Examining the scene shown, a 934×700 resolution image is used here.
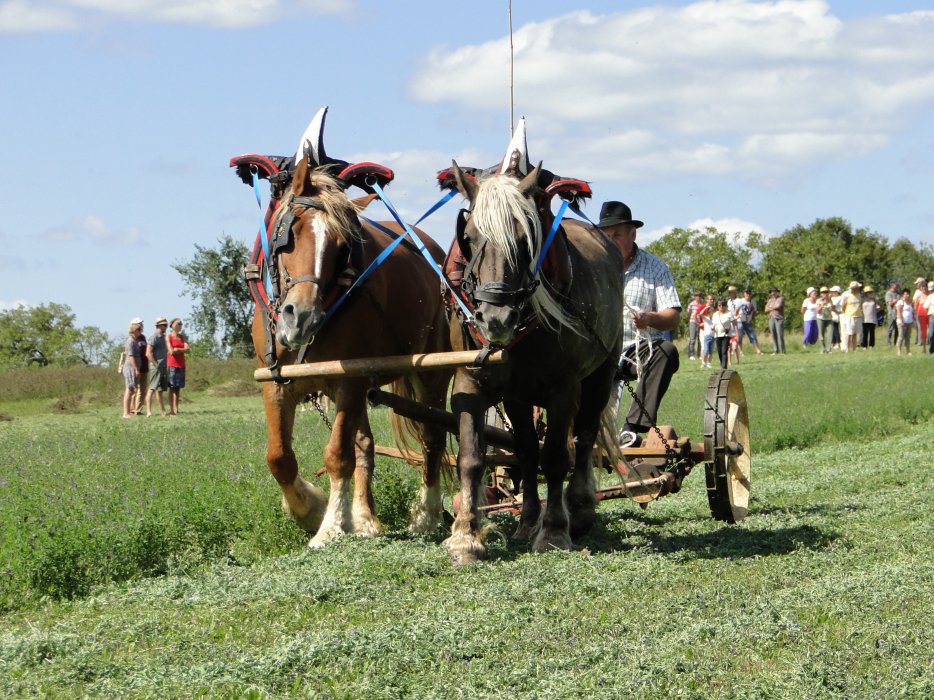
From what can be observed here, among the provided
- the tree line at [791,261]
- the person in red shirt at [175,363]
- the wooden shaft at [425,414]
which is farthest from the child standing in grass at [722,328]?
the tree line at [791,261]

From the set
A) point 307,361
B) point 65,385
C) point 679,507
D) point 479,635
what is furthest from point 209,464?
point 65,385

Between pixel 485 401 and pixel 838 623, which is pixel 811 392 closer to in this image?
pixel 485 401

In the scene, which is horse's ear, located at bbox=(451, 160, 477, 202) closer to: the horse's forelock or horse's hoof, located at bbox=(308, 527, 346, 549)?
the horse's forelock

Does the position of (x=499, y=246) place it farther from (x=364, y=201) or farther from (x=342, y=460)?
(x=364, y=201)

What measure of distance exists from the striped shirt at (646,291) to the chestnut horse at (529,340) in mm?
1034

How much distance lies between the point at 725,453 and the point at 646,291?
1.64 metres

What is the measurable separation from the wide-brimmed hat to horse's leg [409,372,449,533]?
1.74 metres

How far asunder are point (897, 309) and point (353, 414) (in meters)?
24.8

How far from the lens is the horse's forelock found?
243 inches

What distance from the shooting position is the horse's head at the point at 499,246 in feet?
19.7

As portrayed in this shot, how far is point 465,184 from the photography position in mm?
6461

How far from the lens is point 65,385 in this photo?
32.2m

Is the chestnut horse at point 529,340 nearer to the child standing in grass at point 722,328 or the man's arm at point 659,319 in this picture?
the man's arm at point 659,319

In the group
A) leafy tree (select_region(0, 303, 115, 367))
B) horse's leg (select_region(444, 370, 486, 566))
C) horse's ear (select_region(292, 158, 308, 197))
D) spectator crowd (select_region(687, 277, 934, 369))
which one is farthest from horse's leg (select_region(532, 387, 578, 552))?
leafy tree (select_region(0, 303, 115, 367))
